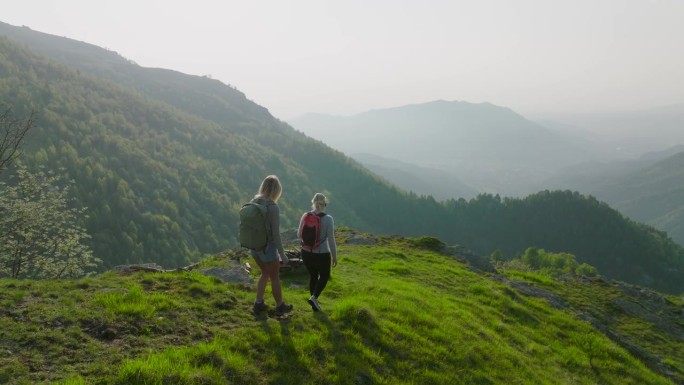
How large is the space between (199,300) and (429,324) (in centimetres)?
684

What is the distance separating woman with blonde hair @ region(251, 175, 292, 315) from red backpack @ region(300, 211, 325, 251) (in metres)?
0.90

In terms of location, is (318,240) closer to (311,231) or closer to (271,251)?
(311,231)

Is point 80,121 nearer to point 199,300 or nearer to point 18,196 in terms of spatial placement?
point 18,196

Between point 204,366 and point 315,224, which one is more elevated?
point 315,224

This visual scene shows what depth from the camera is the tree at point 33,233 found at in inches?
986

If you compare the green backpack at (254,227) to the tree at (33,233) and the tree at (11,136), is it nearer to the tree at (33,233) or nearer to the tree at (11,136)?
the tree at (11,136)

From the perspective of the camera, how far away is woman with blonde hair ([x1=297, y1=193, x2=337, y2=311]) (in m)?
11.8

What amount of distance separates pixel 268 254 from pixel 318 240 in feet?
5.01

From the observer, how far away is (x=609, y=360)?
16.0 metres

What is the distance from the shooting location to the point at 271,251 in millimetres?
11148

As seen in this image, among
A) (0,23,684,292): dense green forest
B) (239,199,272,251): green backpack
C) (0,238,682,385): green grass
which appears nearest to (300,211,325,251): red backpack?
(239,199,272,251): green backpack

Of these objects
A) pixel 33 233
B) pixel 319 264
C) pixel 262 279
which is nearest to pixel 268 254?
pixel 262 279

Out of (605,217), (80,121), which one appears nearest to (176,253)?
(80,121)

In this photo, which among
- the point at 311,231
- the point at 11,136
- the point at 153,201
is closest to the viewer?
the point at 311,231
